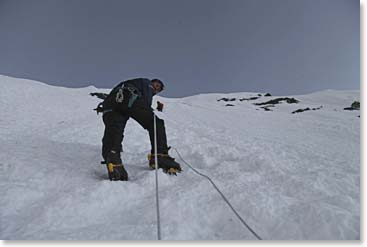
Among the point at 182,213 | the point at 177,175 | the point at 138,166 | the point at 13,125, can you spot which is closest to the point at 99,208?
the point at 182,213

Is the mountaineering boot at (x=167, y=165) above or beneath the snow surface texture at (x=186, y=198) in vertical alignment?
above

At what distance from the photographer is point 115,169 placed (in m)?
3.15

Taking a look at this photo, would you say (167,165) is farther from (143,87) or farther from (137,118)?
(143,87)

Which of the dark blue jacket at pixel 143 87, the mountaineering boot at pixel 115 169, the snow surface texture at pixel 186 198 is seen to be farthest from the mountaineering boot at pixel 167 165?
the dark blue jacket at pixel 143 87

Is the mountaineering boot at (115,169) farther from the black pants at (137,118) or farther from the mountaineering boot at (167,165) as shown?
the mountaineering boot at (167,165)

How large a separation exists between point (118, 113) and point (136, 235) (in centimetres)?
227

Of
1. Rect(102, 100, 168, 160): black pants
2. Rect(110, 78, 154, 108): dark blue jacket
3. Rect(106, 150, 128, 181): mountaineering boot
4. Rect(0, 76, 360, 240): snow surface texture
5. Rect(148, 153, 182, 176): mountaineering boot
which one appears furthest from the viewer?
Rect(110, 78, 154, 108): dark blue jacket

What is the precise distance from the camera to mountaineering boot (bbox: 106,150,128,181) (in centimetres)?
310

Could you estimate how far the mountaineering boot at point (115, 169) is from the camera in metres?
3.10

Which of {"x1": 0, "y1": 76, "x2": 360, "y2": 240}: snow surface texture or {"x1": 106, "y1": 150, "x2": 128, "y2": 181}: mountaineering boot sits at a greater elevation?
{"x1": 106, "y1": 150, "x2": 128, "y2": 181}: mountaineering boot

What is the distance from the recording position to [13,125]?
912cm

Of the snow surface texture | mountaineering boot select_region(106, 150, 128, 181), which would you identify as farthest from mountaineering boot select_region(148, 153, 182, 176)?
mountaineering boot select_region(106, 150, 128, 181)

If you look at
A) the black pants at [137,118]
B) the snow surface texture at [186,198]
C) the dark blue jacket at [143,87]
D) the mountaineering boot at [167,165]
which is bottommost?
the snow surface texture at [186,198]

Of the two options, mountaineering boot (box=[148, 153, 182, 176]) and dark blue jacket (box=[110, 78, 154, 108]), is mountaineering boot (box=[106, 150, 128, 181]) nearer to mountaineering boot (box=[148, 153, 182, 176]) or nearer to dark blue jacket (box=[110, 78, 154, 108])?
mountaineering boot (box=[148, 153, 182, 176])
